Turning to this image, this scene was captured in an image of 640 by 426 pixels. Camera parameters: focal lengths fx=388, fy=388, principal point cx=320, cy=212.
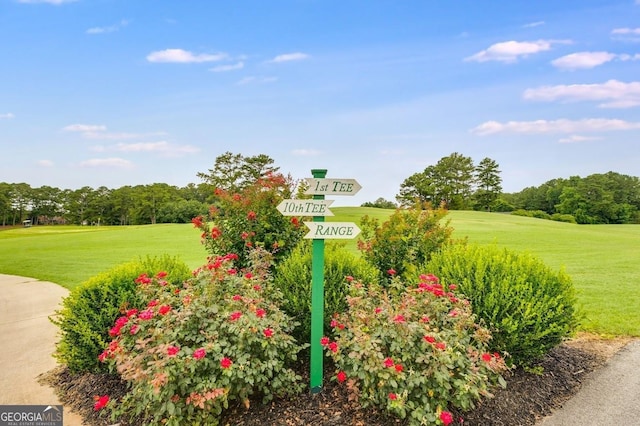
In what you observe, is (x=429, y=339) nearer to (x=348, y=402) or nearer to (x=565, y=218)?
(x=348, y=402)

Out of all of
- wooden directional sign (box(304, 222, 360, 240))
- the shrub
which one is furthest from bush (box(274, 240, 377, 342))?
the shrub

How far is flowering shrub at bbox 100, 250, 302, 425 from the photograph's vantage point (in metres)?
2.68

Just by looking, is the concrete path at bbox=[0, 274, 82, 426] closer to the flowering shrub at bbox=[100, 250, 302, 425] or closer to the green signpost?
the flowering shrub at bbox=[100, 250, 302, 425]

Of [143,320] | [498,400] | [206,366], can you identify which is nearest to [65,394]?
[143,320]

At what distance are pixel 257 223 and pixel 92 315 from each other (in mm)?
2028

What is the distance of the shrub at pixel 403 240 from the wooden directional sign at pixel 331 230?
1.93m

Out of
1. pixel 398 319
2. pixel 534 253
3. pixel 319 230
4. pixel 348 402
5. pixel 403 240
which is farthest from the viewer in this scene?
pixel 534 253

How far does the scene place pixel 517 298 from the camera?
12.0ft

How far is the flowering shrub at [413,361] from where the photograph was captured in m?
2.68

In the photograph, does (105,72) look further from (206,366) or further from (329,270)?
(206,366)

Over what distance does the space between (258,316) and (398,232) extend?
2768 millimetres

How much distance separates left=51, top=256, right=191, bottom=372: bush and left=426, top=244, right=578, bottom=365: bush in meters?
3.34

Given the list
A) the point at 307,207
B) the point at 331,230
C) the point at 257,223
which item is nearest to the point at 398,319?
the point at 331,230

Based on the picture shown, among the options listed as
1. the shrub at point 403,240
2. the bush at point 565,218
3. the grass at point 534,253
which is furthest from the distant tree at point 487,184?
the shrub at point 403,240
